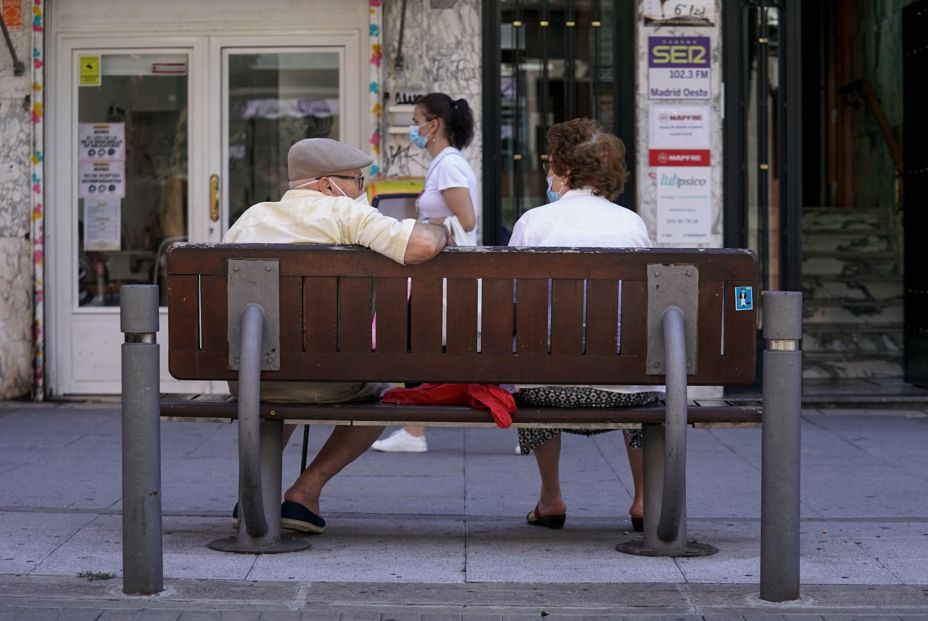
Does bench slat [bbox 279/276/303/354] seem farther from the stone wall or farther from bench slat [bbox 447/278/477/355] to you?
the stone wall

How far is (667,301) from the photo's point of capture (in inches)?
189

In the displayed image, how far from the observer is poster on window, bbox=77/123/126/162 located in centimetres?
968

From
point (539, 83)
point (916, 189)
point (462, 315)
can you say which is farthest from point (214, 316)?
point (916, 189)

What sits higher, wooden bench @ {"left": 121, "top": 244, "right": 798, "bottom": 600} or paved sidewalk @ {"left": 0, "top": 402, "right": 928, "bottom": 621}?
wooden bench @ {"left": 121, "top": 244, "right": 798, "bottom": 600}

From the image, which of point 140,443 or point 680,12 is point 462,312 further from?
point 680,12

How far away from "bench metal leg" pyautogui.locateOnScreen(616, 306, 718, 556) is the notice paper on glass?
5.55 metres

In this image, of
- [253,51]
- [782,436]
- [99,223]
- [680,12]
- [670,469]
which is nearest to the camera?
[782,436]

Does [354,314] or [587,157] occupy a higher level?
[587,157]

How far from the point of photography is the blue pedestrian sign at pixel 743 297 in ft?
15.9

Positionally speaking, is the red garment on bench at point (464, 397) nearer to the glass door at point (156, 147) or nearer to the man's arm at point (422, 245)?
the man's arm at point (422, 245)

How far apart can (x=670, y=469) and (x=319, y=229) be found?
152 cm

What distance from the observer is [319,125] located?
9656mm

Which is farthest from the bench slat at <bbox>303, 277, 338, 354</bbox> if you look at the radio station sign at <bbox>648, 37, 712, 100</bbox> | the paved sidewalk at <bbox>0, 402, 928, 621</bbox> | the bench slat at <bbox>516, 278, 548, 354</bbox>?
the radio station sign at <bbox>648, 37, 712, 100</bbox>

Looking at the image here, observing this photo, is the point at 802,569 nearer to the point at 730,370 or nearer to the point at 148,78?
the point at 730,370
